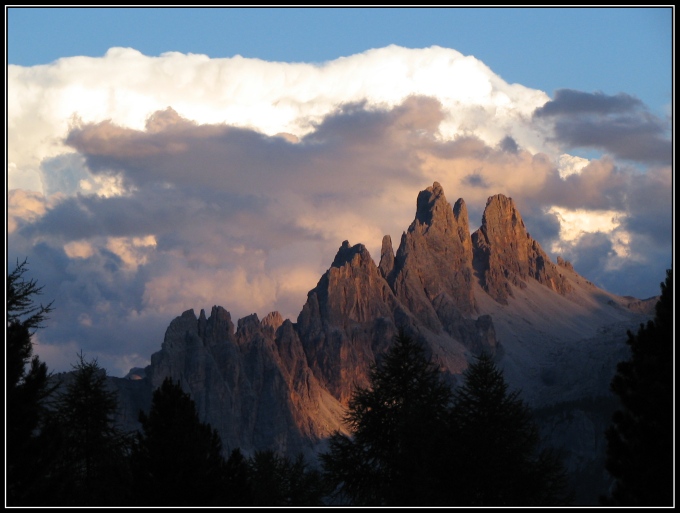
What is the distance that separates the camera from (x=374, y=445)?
177 ft

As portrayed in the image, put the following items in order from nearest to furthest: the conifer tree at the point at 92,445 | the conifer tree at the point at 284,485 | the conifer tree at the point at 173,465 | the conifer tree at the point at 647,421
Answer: the conifer tree at the point at 647,421 → the conifer tree at the point at 173,465 → the conifer tree at the point at 92,445 → the conifer tree at the point at 284,485

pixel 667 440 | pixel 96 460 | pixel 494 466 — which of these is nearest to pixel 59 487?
pixel 96 460

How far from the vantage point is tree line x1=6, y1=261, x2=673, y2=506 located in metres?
41.7

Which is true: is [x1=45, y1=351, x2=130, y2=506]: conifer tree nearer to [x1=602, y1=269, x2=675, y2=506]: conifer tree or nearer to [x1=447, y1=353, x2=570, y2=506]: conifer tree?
[x1=447, y1=353, x2=570, y2=506]: conifer tree

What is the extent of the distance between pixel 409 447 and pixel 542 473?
666 centimetres

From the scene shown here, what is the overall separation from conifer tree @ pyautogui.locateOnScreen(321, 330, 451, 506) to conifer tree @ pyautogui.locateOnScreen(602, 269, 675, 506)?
10.3m

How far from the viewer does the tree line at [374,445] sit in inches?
1641

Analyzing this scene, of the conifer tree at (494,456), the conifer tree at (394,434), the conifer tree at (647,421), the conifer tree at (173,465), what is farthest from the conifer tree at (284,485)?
the conifer tree at (647,421)

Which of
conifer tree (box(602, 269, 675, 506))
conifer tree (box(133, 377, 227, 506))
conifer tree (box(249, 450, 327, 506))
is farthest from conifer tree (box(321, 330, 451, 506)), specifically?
conifer tree (box(249, 450, 327, 506))

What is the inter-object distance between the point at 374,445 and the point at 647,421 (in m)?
16.5

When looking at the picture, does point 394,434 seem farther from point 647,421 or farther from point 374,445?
point 647,421

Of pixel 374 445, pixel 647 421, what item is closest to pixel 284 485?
pixel 374 445

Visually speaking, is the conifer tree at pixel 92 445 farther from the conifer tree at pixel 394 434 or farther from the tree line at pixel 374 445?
the conifer tree at pixel 394 434

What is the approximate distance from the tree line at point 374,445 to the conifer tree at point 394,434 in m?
0.07
